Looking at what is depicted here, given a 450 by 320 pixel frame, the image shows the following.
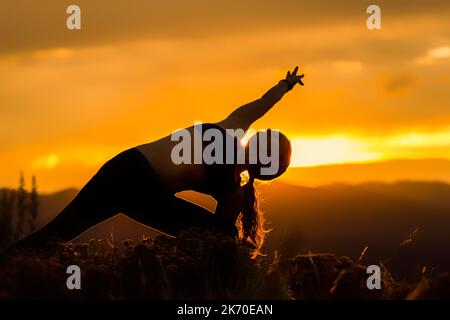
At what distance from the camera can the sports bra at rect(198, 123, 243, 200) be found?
37.1 feet

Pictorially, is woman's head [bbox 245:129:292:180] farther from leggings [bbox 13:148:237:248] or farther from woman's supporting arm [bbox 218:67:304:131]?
leggings [bbox 13:148:237:248]

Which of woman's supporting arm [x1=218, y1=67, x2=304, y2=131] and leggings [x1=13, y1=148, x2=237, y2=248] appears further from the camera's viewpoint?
woman's supporting arm [x1=218, y1=67, x2=304, y2=131]

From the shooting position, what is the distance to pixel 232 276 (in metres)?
10.5

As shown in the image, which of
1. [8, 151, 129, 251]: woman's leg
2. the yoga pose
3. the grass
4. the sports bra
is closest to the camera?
the grass

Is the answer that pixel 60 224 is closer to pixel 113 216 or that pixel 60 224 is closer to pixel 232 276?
pixel 113 216

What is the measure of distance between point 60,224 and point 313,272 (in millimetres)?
2870

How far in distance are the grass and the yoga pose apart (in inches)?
20.1

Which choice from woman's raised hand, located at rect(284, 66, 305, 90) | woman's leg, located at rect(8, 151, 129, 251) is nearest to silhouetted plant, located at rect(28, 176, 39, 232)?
woman's leg, located at rect(8, 151, 129, 251)

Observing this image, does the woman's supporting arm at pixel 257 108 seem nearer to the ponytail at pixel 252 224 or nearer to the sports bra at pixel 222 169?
the sports bra at pixel 222 169

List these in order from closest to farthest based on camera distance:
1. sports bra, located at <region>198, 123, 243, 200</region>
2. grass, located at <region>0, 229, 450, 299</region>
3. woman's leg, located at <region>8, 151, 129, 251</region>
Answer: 1. grass, located at <region>0, 229, 450, 299</region>
2. sports bra, located at <region>198, 123, 243, 200</region>
3. woman's leg, located at <region>8, 151, 129, 251</region>

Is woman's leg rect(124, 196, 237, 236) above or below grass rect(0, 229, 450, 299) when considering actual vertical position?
above

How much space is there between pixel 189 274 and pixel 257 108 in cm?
248
